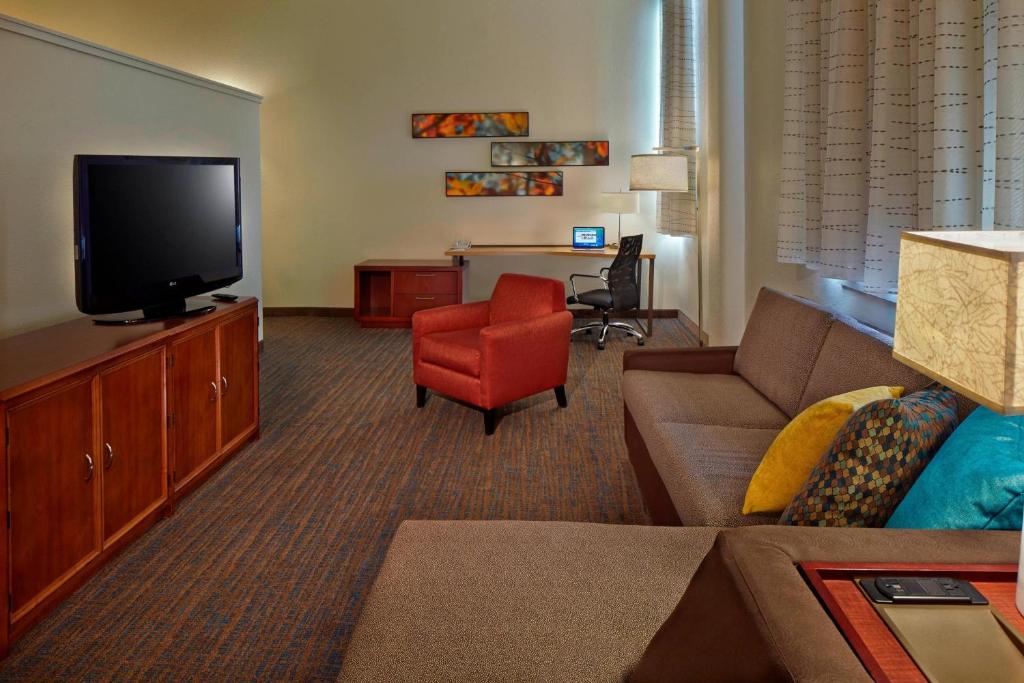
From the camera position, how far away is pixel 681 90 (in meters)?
7.89

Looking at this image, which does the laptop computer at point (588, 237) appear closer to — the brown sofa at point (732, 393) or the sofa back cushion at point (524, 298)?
the sofa back cushion at point (524, 298)

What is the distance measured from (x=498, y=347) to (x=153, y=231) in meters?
1.82

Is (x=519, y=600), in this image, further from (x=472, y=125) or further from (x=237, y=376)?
(x=472, y=125)

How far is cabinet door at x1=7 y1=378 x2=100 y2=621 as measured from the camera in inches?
99.3

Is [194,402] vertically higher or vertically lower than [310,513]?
higher

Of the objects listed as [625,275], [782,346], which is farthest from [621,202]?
[782,346]

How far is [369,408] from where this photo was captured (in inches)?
210

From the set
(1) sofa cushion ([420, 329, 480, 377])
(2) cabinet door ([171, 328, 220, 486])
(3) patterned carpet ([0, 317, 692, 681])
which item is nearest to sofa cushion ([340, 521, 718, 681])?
(3) patterned carpet ([0, 317, 692, 681])

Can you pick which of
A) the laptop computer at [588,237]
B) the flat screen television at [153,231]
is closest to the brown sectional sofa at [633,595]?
the flat screen television at [153,231]

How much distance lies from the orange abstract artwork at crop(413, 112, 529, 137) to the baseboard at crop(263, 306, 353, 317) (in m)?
1.99

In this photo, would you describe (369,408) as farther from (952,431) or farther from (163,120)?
(952,431)

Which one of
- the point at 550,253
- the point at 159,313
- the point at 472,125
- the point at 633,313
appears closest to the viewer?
the point at 159,313

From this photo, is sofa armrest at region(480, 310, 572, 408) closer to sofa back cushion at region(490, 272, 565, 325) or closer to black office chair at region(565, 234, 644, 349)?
sofa back cushion at region(490, 272, 565, 325)

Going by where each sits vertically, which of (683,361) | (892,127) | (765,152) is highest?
(765,152)
